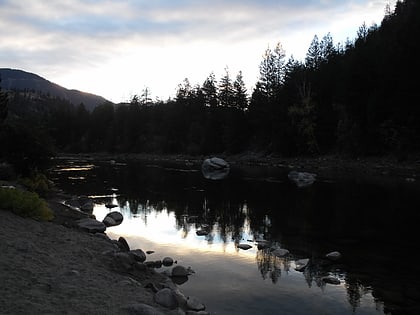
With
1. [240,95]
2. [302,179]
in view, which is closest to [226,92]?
[240,95]

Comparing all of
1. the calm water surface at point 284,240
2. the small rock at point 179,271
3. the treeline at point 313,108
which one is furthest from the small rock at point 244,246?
the treeline at point 313,108

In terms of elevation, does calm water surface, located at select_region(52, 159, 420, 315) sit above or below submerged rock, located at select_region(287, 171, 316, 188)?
below

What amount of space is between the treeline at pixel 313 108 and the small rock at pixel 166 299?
839 inches

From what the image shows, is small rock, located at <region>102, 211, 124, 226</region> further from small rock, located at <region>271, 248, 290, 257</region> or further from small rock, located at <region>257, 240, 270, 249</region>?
small rock, located at <region>271, 248, 290, 257</region>

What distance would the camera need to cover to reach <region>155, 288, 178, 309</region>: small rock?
932cm

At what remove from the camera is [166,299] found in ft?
30.9

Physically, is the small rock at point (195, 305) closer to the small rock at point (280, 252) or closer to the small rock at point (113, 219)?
the small rock at point (280, 252)

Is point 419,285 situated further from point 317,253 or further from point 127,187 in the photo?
point 127,187

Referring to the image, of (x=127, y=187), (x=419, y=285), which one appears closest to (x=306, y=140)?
(x=127, y=187)

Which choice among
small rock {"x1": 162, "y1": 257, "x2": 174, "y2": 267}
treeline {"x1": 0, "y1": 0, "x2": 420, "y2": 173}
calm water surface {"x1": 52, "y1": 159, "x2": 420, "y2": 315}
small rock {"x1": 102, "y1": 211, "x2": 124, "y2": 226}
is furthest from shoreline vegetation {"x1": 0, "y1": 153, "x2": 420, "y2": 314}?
treeline {"x1": 0, "y1": 0, "x2": 420, "y2": 173}

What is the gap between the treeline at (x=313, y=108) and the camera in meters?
53.5

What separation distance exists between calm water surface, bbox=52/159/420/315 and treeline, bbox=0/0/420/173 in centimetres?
1144

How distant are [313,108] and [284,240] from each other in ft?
192

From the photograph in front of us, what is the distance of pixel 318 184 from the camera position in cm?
3894
